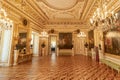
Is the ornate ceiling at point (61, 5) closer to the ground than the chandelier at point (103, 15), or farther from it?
farther from it

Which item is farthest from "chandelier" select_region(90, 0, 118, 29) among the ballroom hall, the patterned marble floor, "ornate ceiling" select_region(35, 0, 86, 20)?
"ornate ceiling" select_region(35, 0, 86, 20)

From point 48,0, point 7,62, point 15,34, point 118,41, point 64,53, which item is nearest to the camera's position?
point 118,41

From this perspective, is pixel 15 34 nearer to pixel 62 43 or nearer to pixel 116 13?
pixel 116 13

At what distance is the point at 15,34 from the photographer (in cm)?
660

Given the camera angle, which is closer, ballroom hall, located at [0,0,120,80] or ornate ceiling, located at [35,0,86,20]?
ballroom hall, located at [0,0,120,80]

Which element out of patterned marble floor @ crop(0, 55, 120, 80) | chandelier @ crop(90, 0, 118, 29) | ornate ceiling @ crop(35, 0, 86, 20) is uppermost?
ornate ceiling @ crop(35, 0, 86, 20)

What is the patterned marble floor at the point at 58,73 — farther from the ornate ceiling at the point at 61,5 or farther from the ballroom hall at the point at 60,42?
the ornate ceiling at the point at 61,5

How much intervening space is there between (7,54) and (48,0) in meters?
5.04

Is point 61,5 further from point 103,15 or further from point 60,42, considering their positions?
point 60,42

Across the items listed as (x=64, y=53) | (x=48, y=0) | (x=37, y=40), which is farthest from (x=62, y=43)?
(x=48, y=0)

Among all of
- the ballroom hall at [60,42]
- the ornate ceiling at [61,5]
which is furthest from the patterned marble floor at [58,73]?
the ornate ceiling at [61,5]

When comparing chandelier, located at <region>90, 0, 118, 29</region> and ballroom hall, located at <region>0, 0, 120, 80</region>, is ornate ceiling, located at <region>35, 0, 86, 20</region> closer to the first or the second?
ballroom hall, located at <region>0, 0, 120, 80</region>

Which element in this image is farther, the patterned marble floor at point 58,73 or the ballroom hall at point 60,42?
the ballroom hall at point 60,42

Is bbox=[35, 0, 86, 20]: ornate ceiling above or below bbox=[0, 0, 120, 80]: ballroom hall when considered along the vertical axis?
above
